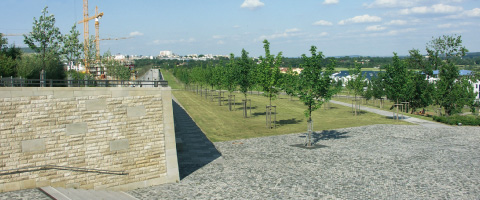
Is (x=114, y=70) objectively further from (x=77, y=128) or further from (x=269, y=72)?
(x=77, y=128)

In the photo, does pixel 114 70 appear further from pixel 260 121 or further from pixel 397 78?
pixel 397 78

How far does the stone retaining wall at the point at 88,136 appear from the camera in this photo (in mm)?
17016

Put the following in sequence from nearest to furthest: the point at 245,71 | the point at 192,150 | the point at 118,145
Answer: the point at 118,145, the point at 192,150, the point at 245,71

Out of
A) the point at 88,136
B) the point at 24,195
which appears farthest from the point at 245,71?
the point at 24,195

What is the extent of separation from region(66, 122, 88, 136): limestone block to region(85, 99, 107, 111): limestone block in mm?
816

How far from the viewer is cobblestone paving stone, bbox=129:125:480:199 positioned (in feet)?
60.7

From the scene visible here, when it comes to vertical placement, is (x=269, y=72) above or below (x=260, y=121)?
above

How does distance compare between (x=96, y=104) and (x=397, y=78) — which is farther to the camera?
(x=397, y=78)

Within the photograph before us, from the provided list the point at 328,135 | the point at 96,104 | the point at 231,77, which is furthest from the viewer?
the point at 231,77

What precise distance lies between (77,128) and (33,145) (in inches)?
77.2

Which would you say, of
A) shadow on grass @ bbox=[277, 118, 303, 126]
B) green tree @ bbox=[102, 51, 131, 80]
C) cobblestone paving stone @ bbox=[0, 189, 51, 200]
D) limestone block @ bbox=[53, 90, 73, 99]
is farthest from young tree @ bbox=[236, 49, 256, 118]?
cobblestone paving stone @ bbox=[0, 189, 51, 200]

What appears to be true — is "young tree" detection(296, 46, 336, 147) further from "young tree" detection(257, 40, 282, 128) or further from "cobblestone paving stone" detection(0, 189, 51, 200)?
"cobblestone paving stone" detection(0, 189, 51, 200)

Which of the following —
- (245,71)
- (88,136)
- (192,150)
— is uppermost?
(245,71)

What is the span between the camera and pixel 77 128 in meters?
18.5
